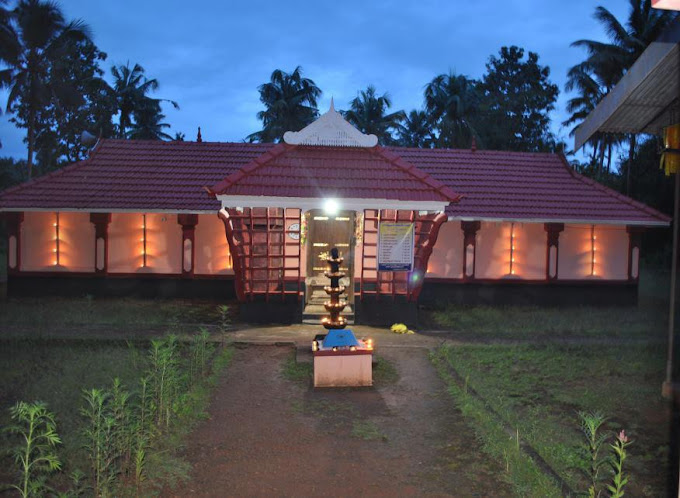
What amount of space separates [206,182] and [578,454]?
12.3 meters

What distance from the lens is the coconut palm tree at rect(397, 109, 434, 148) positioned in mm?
37969

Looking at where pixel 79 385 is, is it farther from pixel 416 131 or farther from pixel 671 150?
pixel 416 131

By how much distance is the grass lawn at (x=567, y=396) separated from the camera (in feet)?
17.5

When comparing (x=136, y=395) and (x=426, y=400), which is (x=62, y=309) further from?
(x=426, y=400)

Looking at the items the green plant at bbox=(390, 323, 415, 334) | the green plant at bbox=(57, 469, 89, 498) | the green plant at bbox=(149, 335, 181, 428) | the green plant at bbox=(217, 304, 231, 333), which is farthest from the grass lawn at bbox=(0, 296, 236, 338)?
the green plant at bbox=(57, 469, 89, 498)

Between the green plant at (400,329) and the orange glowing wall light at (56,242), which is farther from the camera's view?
the orange glowing wall light at (56,242)

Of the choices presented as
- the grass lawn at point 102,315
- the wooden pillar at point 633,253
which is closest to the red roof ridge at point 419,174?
the grass lawn at point 102,315

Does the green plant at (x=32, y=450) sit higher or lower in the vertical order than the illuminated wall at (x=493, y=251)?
lower

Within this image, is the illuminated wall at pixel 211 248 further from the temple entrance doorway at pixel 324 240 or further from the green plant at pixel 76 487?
the green plant at pixel 76 487

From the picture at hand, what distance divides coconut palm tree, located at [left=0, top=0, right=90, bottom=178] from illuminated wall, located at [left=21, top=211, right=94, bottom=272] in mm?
11696

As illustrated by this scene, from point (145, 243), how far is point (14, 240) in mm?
3281

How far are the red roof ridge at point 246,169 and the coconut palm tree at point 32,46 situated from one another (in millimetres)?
18118

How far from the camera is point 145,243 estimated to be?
15.3 meters

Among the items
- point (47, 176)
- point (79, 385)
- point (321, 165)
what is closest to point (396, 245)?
point (321, 165)
